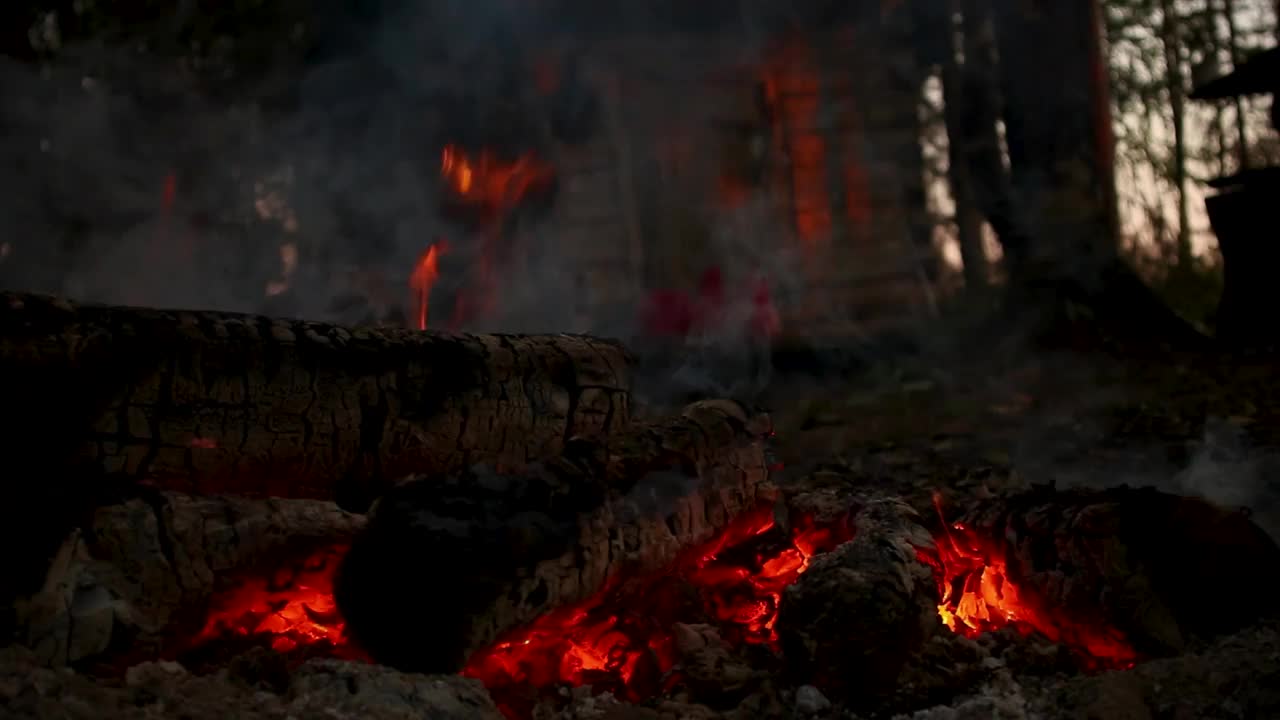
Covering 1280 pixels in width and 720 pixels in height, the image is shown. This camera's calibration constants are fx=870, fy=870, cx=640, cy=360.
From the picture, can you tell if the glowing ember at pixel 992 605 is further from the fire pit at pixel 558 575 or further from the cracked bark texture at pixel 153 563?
the cracked bark texture at pixel 153 563

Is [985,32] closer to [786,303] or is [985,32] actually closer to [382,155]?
[786,303]

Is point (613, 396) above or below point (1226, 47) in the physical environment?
below

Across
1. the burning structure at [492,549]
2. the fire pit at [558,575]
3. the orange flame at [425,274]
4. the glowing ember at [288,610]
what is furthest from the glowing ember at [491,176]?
the glowing ember at [288,610]

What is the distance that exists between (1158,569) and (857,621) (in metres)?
0.92

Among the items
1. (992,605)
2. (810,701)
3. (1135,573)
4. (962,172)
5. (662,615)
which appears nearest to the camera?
(810,701)

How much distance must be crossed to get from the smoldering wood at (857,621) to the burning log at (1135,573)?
0.36m

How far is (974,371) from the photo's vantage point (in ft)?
24.4

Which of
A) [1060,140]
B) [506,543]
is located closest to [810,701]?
[506,543]

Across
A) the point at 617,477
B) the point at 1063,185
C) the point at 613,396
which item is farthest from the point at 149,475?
the point at 1063,185

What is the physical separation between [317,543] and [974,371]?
255 inches

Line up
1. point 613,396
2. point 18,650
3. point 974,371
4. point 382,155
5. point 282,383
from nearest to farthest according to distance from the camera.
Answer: point 18,650
point 282,383
point 613,396
point 974,371
point 382,155

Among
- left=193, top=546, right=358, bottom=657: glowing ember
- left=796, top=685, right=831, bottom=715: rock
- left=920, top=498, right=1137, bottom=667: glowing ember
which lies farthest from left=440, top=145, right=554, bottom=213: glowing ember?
left=796, top=685, right=831, bottom=715: rock

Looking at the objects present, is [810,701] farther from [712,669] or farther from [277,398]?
[277,398]

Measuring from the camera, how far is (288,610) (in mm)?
2168
